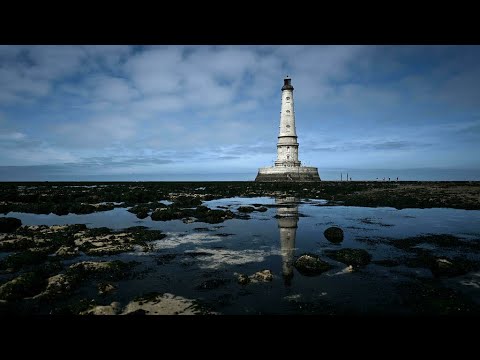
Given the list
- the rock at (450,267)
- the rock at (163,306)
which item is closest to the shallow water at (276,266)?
the rock at (450,267)

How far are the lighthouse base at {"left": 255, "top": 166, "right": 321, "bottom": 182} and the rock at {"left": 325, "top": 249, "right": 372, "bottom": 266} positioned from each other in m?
54.0

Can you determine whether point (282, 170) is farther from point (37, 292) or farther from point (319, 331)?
point (319, 331)

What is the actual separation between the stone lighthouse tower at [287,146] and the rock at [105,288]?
5805 centimetres

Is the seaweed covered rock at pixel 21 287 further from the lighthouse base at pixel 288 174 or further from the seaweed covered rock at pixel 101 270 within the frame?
the lighthouse base at pixel 288 174

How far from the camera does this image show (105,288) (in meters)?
7.53

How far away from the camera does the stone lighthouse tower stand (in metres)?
63.4

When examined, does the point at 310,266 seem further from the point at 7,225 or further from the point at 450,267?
the point at 7,225

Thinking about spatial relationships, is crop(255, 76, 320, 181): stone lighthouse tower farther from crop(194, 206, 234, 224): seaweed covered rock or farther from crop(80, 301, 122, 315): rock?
crop(80, 301, 122, 315): rock

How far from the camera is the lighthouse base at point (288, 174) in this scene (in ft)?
212

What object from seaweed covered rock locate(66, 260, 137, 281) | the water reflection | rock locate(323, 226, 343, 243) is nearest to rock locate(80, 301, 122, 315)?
seaweed covered rock locate(66, 260, 137, 281)

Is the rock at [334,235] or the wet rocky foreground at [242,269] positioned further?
the rock at [334,235]

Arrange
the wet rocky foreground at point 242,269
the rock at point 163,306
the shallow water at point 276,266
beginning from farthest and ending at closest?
the shallow water at point 276,266 → the wet rocky foreground at point 242,269 → the rock at point 163,306

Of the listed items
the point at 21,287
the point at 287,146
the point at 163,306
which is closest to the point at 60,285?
the point at 21,287

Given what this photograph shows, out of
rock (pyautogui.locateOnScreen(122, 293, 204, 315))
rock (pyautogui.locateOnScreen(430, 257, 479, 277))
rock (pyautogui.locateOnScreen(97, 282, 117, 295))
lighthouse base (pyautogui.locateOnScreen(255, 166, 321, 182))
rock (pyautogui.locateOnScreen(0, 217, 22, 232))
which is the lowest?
rock (pyautogui.locateOnScreen(122, 293, 204, 315))
